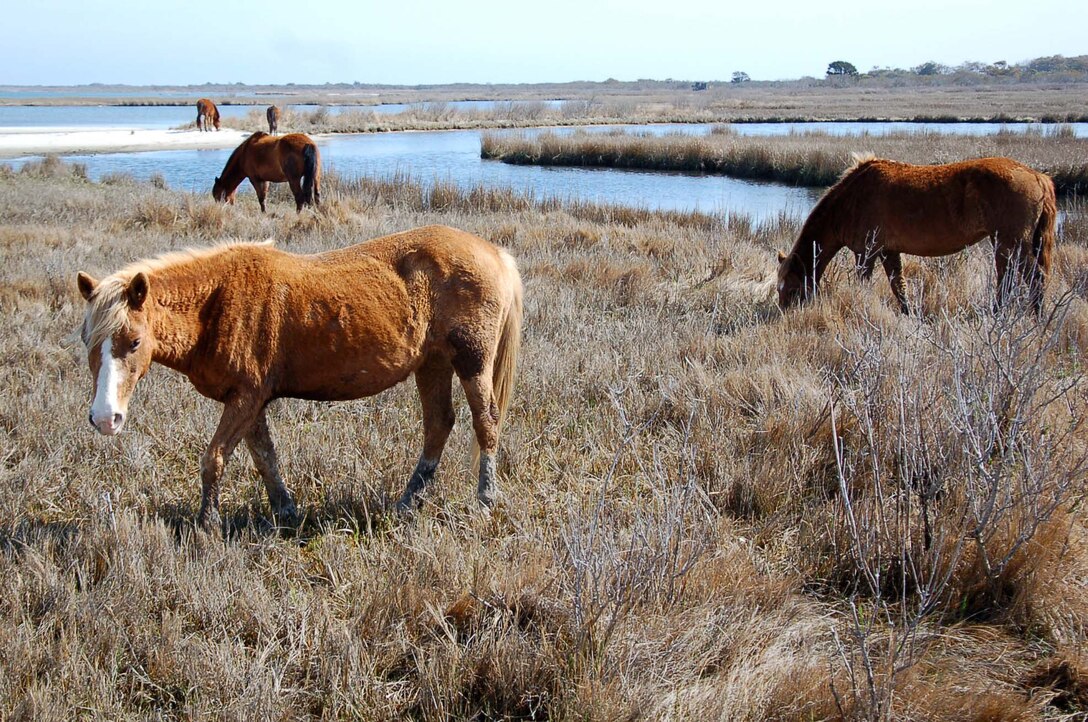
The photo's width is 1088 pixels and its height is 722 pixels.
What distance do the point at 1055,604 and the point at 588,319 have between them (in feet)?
16.5

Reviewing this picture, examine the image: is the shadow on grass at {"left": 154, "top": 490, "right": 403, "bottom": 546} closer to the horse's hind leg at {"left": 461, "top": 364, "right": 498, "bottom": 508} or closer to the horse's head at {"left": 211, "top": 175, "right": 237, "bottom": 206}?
the horse's hind leg at {"left": 461, "top": 364, "right": 498, "bottom": 508}

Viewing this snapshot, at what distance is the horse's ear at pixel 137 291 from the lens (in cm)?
331

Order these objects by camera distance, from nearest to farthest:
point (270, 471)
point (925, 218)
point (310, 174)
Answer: point (270, 471), point (925, 218), point (310, 174)

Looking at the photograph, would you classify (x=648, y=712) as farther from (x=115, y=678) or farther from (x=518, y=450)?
(x=518, y=450)

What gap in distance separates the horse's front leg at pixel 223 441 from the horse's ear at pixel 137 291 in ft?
1.98

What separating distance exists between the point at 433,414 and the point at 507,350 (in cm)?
Answer: 57

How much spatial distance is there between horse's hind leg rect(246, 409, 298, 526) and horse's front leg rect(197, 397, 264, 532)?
201 millimetres

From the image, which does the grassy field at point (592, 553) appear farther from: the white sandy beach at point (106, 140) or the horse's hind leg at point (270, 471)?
the white sandy beach at point (106, 140)

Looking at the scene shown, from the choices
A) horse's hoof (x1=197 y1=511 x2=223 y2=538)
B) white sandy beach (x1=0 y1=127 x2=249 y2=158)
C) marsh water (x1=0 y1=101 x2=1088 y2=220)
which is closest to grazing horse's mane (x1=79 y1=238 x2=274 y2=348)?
horse's hoof (x1=197 y1=511 x2=223 y2=538)

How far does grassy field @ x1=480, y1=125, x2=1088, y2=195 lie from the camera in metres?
23.0

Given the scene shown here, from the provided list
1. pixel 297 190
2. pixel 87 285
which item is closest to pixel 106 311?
pixel 87 285

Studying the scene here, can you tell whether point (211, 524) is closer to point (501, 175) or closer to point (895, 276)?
point (895, 276)

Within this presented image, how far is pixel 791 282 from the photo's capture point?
8.28 metres

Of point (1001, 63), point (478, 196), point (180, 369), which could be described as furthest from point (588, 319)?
point (1001, 63)
